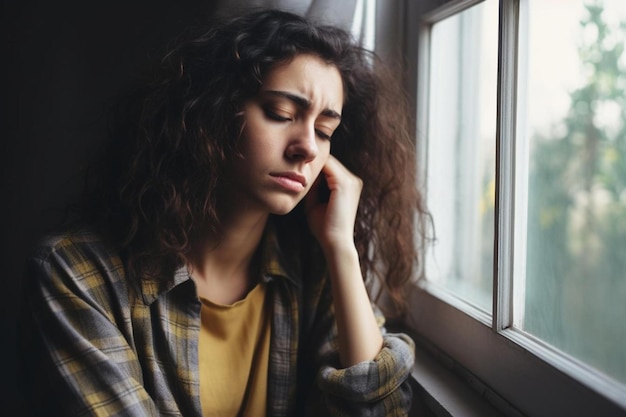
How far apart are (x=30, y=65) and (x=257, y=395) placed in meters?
0.82

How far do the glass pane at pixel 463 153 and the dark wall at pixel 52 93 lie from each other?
20.9 inches

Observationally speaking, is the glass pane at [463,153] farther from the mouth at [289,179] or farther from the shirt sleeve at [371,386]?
the mouth at [289,179]

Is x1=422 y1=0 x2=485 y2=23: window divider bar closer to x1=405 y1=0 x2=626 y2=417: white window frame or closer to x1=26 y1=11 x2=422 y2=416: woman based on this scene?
x1=405 y1=0 x2=626 y2=417: white window frame

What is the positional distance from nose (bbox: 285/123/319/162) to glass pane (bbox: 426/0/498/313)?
14.2 inches

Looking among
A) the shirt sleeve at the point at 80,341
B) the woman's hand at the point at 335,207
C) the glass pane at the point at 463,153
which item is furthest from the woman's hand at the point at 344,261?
the shirt sleeve at the point at 80,341

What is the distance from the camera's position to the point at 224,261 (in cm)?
110

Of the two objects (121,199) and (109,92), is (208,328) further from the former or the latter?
(109,92)

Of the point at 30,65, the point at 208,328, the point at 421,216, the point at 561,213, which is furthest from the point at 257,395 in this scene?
the point at 30,65

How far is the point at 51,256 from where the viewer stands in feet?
2.97

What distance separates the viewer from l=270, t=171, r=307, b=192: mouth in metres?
0.98

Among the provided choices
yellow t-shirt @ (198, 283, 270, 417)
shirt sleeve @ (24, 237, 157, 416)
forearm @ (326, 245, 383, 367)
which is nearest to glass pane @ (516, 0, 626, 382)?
forearm @ (326, 245, 383, 367)

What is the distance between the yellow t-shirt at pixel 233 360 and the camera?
1.03 m

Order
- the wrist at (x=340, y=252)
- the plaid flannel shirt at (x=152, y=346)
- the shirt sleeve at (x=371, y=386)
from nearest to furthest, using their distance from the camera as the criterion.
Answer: the plaid flannel shirt at (x=152, y=346) < the shirt sleeve at (x=371, y=386) < the wrist at (x=340, y=252)

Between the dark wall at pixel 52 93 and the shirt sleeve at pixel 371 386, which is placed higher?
the dark wall at pixel 52 93
